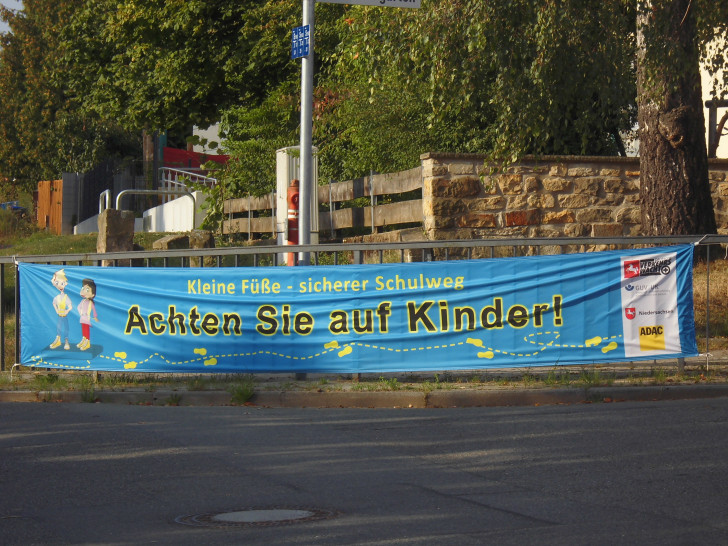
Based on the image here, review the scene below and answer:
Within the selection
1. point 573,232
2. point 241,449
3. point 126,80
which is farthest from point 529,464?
point 126,80

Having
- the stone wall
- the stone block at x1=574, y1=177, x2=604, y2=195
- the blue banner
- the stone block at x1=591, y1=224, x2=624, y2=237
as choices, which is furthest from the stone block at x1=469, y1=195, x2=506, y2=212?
the blue banner

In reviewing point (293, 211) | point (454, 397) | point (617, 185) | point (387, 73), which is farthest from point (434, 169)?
point (454, 397)

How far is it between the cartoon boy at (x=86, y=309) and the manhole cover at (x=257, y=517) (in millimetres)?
6129

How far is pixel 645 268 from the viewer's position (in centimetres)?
1003

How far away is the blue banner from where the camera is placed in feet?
33.0

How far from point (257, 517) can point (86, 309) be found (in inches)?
253

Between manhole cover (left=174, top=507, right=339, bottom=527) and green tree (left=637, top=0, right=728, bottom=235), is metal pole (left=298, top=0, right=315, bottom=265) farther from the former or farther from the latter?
manhole cover (left=174, top=507, right=339, bottom=527)

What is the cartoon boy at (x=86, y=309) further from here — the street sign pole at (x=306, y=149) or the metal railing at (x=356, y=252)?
the street sign pole at (x=306, y=149)

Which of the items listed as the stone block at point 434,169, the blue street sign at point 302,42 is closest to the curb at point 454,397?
the blue street sign at point 302,42

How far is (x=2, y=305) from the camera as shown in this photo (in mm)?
11625

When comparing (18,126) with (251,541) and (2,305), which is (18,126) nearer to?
(2,305)

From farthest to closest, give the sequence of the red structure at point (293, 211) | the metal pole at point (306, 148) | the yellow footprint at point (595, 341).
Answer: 1. the red structure at point (293, 211)
2. the metal pole at point (306, 148)
3. the yellow footprint at point (595, 341)

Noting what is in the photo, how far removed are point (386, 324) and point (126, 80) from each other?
17.4 m

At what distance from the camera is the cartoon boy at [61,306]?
1127cm
